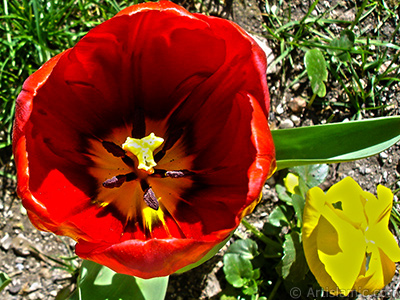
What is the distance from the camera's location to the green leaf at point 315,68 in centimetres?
222

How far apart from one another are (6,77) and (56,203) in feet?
3.29

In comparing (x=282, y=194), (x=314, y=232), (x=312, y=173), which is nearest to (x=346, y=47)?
(x=312, y=173)

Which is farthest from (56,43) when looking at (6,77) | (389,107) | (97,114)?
(389,107)

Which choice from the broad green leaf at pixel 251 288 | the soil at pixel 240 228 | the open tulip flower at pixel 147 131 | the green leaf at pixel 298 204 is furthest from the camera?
the soil at pixel 240 228

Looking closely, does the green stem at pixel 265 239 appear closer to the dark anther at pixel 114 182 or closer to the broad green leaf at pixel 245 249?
the broad green leaf at pixel 245 249

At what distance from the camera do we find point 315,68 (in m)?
2.23

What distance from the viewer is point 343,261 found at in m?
1.69

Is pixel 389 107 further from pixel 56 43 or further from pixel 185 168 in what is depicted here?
pixel 56 43

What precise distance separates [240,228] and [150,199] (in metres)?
0.85

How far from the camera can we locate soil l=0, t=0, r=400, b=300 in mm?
2098

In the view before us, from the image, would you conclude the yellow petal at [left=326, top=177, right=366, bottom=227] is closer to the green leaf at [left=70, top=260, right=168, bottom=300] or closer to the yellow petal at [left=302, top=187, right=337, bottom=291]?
the yellow petal at [left=302, top=187, right=337, bottom=291]

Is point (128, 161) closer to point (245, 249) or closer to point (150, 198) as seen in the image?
point (150, 198)

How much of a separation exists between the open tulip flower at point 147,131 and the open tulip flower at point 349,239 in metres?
0.45

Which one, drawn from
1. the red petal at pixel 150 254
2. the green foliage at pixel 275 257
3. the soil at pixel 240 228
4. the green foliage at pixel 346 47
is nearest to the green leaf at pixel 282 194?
the green foliage at pixel 275 257
